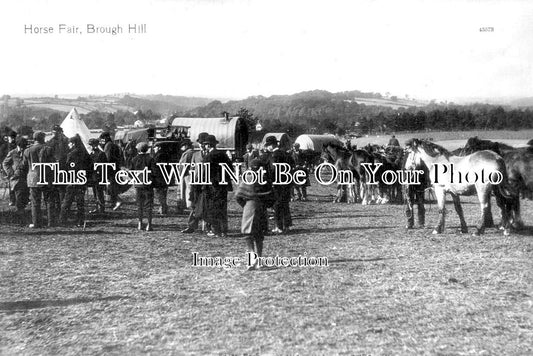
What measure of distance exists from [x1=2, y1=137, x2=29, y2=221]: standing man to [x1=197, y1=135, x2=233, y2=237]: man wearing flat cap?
16.4 ft

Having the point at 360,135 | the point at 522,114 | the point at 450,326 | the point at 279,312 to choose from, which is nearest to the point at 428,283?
the point at 450,326

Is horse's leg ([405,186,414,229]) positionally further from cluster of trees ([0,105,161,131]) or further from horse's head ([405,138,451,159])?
cluster of trees ([0,105,161,131])

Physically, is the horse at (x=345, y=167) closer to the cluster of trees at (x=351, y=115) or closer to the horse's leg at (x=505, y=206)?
the cluster of trees at (x=351, y=115)

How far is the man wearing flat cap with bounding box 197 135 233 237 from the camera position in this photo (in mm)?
10727

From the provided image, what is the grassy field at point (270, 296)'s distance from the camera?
5.01m

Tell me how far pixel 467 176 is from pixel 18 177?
33.5 feet

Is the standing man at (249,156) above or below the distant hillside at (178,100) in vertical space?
below

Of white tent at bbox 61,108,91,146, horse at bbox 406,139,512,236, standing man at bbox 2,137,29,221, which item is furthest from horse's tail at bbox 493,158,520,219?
white tent at bbox 61,108,91,146

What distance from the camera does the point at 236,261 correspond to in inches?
337

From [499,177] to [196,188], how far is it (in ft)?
19.4

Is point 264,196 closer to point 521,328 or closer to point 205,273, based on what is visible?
point 205,273

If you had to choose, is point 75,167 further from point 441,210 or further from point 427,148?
point 441,210

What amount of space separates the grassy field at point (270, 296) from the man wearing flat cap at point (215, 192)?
0.35m

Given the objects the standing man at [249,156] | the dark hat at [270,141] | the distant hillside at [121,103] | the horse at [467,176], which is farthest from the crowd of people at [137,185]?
the distant hillside at [121,103]
